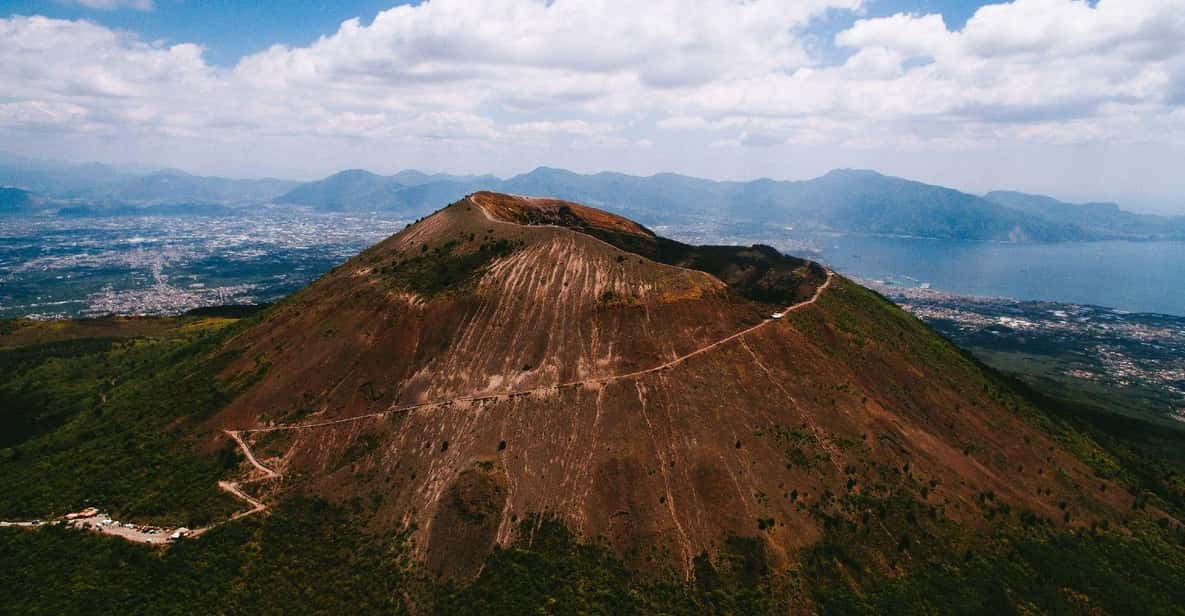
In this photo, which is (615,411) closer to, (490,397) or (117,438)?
(490,397)

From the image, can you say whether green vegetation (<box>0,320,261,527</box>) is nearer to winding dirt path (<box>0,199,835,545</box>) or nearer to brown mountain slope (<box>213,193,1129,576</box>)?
winding dirt path (<box>0,199,835,545</box>)

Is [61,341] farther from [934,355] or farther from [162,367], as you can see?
[934,355]

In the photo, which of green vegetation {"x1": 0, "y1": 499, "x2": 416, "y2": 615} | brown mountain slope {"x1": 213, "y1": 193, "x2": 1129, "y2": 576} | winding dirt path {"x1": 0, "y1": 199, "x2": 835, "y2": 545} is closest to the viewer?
green vegetation {"x1": 0, "y1": 499, "x2": 416, "y2": 615}

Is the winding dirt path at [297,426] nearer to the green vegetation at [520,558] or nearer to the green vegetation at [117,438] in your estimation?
the green vegetation at [520,558]

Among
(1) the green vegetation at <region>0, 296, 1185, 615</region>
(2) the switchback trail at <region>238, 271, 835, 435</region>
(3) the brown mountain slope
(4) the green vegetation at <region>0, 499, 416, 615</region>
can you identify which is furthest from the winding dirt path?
(4) the green vegetation at <region>0, 499, 416, 615</region>

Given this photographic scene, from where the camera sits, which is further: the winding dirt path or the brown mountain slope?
the brown mountain slope

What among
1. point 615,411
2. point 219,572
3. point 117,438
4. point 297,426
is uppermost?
point 615,411

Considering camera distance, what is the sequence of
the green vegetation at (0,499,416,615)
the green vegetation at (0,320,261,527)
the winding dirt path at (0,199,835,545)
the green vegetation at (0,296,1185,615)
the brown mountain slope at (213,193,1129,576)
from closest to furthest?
the green vegetation at (0,499,416,615), the green vegetation at (0,296,1185,615), the winding dirt path at (0,199,835,545), the green vegetation at (0,320,261,527), the brown mountain slope at (213,193,1129,576)

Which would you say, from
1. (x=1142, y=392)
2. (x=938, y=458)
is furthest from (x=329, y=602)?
(x=1142, y=392)

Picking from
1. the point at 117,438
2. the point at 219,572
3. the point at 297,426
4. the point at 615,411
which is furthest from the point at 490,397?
the point at 117,438
